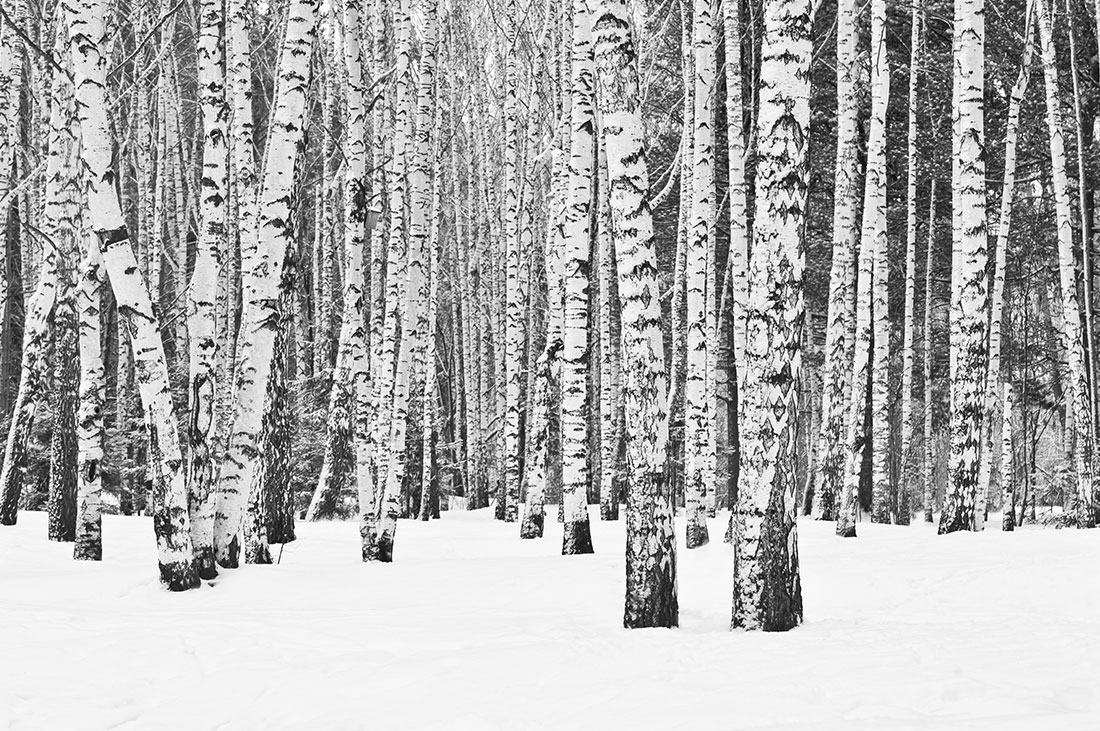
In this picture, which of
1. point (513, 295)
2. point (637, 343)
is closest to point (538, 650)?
point (637, 343)

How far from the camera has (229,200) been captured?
1864 centimetres

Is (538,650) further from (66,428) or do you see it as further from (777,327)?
(66,428)

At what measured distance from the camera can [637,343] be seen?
6.33 meters

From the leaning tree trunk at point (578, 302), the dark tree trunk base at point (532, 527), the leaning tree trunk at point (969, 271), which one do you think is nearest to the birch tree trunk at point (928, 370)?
the leaning tree trunk at point (969, 271)

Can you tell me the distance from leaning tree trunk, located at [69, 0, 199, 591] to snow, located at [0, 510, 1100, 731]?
1.49 ft

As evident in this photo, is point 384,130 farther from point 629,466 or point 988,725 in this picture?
point 988,725

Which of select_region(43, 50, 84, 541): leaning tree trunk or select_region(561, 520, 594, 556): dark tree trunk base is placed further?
select_region(43, 50, 84, 541): leaning tree trunk

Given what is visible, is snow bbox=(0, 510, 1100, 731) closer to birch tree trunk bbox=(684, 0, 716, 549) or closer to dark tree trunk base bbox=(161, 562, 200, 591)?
dark tree trunk base bbox=(161, 562, 200, 591)

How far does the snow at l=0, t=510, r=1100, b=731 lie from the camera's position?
4.48 meters

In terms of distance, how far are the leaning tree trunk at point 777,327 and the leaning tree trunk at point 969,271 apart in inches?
228

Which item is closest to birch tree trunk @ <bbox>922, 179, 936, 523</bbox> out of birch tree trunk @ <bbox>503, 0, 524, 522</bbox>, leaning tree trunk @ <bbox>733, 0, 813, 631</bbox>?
birch tree trunk @ <bbox>503, 0, 524, 522</bbox>

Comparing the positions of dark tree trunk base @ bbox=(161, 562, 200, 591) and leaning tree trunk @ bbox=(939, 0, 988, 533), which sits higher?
leaning tree trunk @ bbox=(939, 0, 988, 533)

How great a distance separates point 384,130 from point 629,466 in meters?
12.8

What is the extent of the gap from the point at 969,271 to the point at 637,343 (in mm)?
6459
